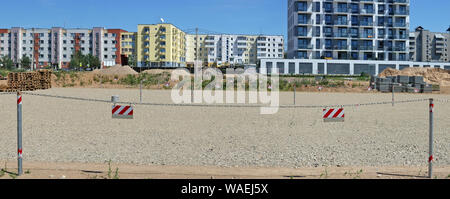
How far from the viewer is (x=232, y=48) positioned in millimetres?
151000

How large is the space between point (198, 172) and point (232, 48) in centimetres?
14518

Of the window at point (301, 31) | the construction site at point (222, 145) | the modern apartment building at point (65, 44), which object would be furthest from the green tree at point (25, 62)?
the construction site at point (222, 145)

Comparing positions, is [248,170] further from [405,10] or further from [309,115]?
[405,10]

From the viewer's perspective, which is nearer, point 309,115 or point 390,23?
point 309,115

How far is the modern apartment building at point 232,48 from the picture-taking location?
146375mm

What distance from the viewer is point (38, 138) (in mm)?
11172

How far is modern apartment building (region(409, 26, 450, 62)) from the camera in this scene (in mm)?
139750

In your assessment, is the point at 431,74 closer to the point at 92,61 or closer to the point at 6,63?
the point at 92,61

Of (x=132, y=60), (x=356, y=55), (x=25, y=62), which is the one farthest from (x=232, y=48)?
(x=356, y=55)
